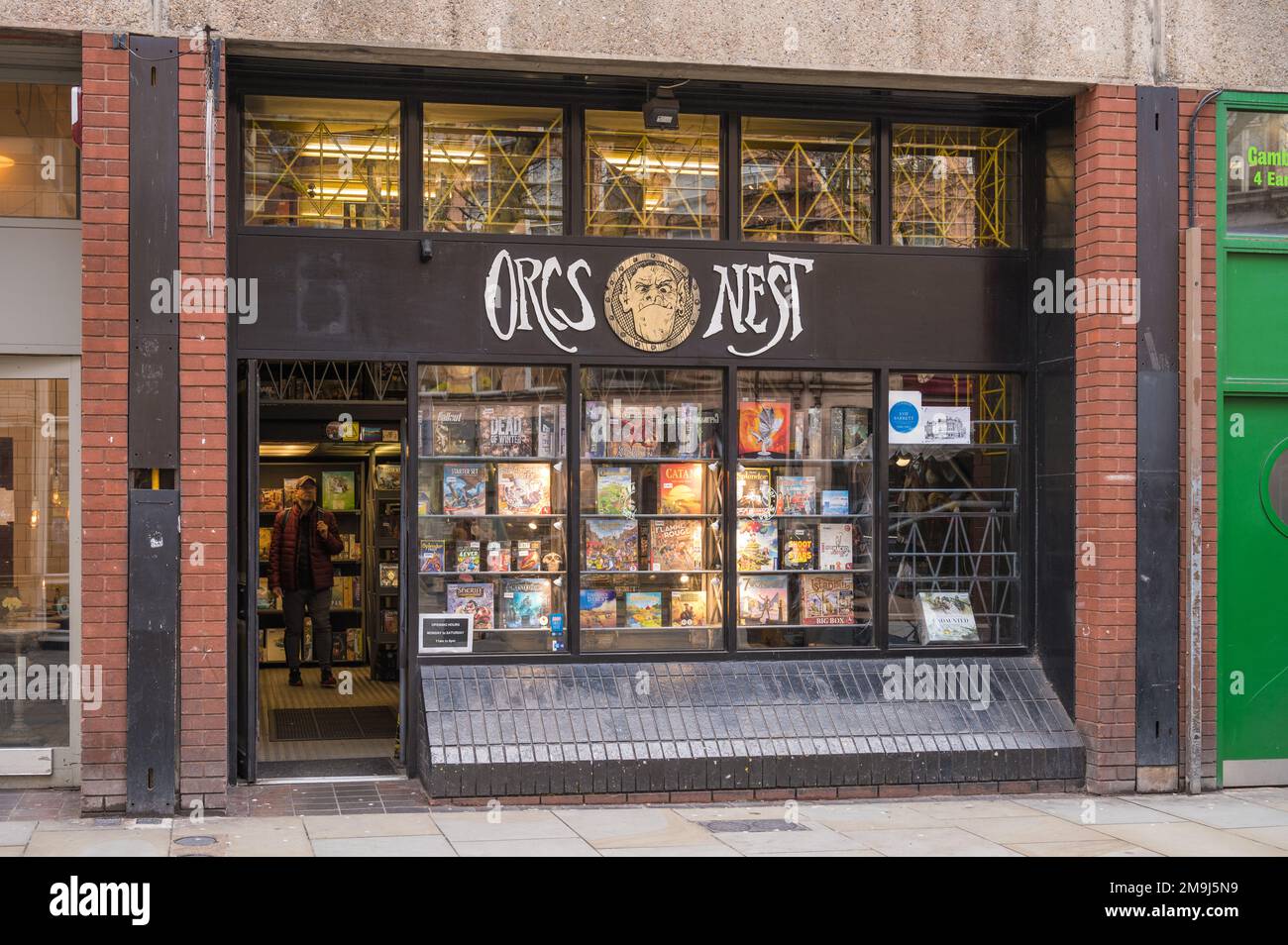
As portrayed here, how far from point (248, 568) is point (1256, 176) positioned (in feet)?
24.6

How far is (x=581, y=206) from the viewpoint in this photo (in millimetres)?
9617

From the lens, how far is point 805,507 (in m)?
10.0

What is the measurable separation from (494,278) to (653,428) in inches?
60.9

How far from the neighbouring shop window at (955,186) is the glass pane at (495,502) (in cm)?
287

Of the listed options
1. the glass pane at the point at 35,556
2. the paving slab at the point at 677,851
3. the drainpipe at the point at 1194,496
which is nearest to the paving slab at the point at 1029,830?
the drainpipe at the point at 1194,496

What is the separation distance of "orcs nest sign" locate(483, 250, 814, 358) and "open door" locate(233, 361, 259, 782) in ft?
5.62

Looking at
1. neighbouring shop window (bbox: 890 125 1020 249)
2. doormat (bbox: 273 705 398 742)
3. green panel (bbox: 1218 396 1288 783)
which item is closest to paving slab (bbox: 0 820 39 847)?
doormat (bbox: 273 705 398 742)

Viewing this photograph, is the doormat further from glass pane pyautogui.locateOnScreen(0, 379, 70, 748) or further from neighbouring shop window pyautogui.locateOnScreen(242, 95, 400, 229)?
neighbouring shop window pyautogui.locateOnScreen(242, 95, 400, 229)

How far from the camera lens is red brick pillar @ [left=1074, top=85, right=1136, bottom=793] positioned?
932 cm

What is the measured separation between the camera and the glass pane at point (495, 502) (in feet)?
31.2

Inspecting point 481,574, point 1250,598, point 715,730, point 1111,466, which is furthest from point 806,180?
point 1250,598

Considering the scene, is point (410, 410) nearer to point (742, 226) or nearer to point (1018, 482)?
point (742, 226)

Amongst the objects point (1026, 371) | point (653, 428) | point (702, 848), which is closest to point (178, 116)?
point (653, 428)

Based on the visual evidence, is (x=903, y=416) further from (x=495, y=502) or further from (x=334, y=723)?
(x=334, y=723)
